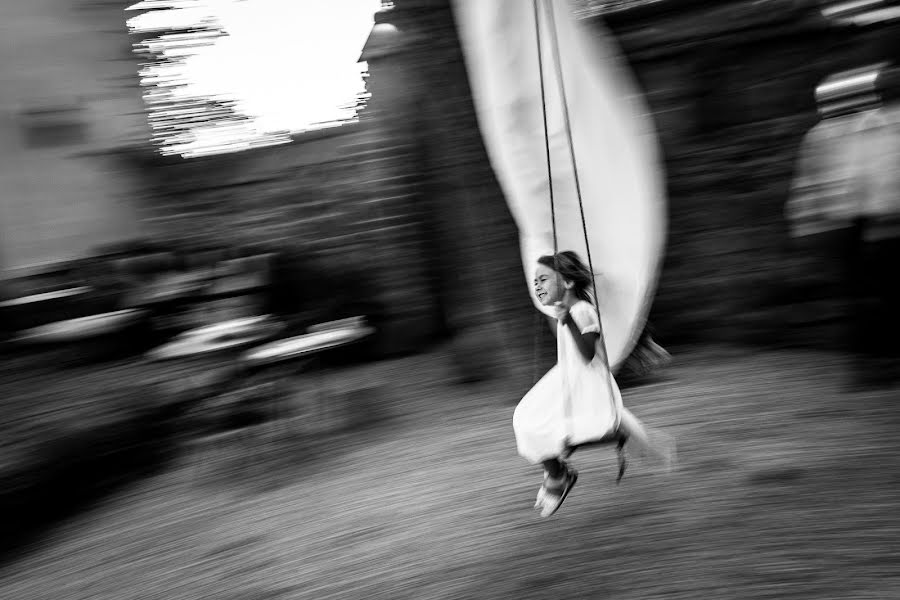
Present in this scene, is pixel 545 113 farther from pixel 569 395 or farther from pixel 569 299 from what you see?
pixel 569 395

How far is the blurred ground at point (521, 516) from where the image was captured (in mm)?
2568

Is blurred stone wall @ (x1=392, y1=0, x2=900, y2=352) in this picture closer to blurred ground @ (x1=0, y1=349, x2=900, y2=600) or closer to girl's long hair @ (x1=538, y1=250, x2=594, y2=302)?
blurred ground @ (x1=0, y1=349, x2=900, y2=600)

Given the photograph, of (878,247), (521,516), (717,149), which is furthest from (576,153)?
(717,149)

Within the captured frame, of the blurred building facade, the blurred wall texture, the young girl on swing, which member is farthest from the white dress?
the blurred building facade

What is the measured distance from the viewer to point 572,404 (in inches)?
86.8

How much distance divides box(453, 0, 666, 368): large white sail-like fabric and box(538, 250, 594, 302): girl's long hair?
0.06 m

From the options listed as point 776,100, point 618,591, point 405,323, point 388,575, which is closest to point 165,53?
point 405,323

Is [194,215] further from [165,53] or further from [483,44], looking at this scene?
[483,44]

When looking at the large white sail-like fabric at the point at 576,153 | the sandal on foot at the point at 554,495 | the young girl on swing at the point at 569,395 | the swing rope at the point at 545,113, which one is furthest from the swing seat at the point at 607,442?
the swing rope at the point at 545,113

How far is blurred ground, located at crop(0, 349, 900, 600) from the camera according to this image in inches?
101

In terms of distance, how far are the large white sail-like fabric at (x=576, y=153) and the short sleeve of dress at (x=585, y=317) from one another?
0.37 feet

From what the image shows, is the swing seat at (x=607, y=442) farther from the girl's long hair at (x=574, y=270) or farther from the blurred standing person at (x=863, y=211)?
the blurred standing person at (x=863, y=211)

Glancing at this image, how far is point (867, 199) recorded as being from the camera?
3.55 metres

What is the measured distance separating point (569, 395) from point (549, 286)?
0.31 m
